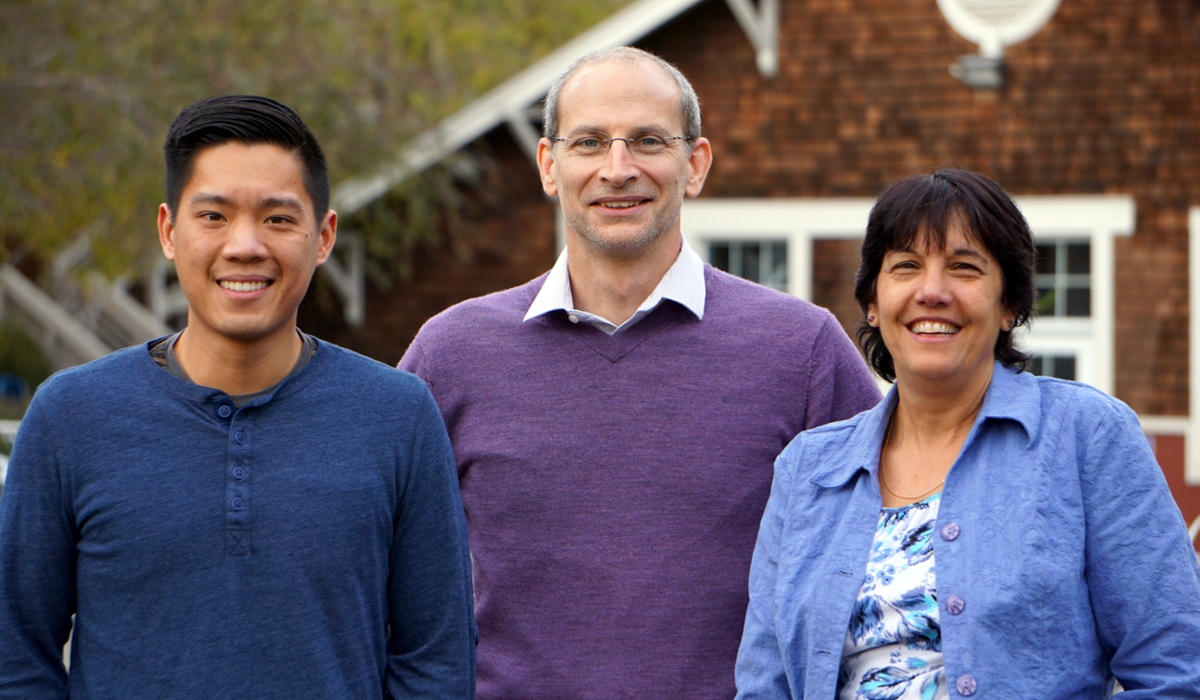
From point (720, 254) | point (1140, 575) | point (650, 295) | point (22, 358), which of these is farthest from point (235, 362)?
point (22, 358)

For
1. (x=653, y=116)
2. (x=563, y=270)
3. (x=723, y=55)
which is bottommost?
(x=563, y=270)

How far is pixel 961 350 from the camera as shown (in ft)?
8.07

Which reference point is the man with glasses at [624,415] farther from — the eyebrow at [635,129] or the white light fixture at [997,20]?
the white light fixture at [997,20]

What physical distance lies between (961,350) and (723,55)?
343 inches

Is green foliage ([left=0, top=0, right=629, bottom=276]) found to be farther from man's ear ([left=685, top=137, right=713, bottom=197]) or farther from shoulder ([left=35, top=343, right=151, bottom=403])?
shoulder ([left=35, top=343, right=151, bottom=403])

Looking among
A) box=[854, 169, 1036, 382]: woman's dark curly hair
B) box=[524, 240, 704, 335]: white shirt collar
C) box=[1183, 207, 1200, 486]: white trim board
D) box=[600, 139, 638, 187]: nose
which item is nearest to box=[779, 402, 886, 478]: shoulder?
box=[854, 169, 1036, 382]: woman's dark curly hair

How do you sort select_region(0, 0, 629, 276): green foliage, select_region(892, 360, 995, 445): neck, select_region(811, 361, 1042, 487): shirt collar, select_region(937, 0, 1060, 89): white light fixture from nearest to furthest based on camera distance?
select_region(811, 361, 1042, 487): shirt collar, select_region(892, 360, 995, 445): neck, select_region(0, 0, 629, 276): green foliage, select_region(937, 0, 1060, 89): white light fixture

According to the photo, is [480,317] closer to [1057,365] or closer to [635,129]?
[635,129]

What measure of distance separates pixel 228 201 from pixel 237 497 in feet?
1.61

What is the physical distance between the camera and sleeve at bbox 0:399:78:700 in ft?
7.00

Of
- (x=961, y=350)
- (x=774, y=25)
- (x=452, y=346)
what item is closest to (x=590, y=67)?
(x=452, y=346)

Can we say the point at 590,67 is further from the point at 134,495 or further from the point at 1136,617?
the point at 1136,617

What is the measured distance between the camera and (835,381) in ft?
9.70

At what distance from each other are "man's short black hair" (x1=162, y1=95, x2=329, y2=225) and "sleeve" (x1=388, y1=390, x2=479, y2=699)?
52 centimetres
